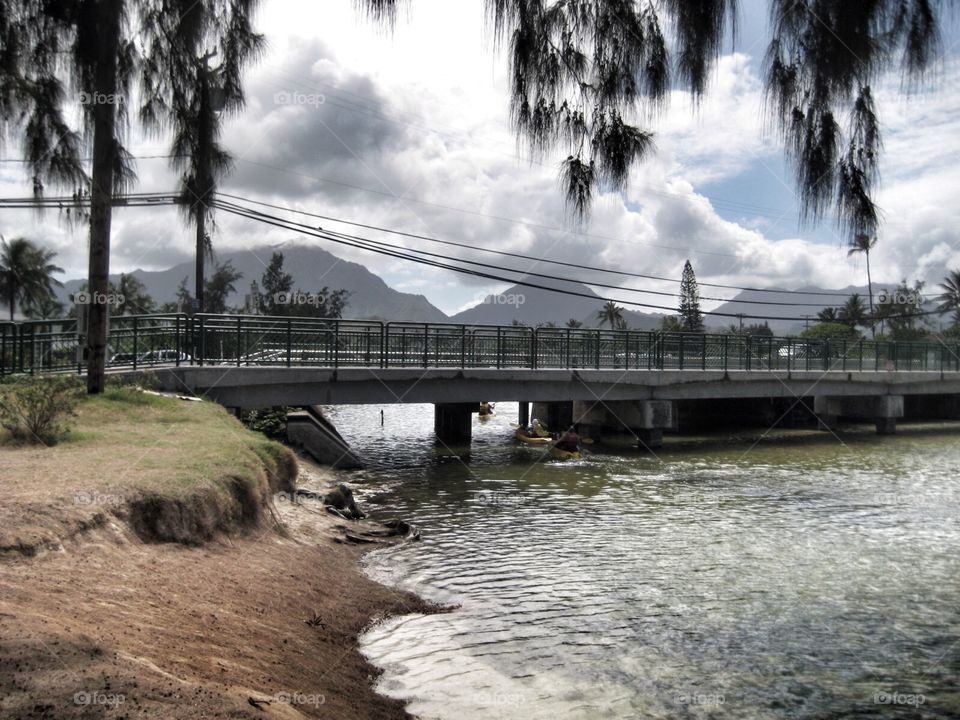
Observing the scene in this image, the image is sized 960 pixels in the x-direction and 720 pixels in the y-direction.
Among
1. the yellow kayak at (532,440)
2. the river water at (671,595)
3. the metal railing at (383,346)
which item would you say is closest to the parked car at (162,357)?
the metal railing at (383,346)

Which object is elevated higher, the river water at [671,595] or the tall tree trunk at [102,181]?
the tall tree trunk at [102,181]

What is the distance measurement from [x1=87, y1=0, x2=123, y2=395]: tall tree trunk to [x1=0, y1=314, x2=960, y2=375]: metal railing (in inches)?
104

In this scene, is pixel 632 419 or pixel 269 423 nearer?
pixel 269 423

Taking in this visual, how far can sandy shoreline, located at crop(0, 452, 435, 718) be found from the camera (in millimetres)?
4289

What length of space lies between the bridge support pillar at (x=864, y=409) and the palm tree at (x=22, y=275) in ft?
201

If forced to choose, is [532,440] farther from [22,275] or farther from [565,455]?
[22,275]

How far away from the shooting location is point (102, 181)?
14688mm

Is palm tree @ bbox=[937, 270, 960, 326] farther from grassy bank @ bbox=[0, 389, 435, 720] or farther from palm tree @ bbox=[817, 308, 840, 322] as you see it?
grassy bank @ bbox=[0, 389, 435, 720]

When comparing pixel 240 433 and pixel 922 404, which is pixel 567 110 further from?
pixel 922 404

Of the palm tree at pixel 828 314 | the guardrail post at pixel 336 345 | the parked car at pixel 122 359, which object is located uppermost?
the palm tree at pixel 828 314

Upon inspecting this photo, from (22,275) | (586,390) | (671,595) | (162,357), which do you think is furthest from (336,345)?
(22,275)

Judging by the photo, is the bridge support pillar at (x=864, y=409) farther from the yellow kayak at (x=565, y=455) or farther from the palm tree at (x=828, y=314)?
the palm tree at (x=828, y=314)

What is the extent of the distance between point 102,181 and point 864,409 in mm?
37092

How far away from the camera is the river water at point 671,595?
24.1 feet
